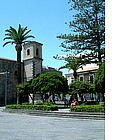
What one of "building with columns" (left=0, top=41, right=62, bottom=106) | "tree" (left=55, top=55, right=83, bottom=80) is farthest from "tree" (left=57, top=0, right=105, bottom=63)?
"building with columns" (left=0, top=41, right=62, bottom=106)

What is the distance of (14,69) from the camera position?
4909 cm

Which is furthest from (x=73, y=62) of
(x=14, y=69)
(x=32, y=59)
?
(x=14, y=69)

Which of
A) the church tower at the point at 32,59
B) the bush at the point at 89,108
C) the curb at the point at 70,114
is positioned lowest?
the curb at the point at 70,114

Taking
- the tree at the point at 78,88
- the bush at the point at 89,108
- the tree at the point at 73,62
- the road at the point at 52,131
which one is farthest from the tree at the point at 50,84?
the road at the point at 52,131

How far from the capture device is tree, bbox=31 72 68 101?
2808 cm

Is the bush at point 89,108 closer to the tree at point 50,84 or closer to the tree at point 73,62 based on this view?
the tree at point 73,62

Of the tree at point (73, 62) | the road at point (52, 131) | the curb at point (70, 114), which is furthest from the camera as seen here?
the tree at point (73, 62)

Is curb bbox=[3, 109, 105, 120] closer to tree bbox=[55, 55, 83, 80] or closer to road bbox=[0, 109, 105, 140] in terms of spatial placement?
road bbox=[0, 109, 105, 140]

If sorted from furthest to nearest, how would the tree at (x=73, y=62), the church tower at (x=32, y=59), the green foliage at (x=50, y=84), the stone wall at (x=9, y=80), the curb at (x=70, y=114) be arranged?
the church tower at (x=32, y=59)
the stone wall at (x=9, y=80)
the green foliage at (x=50, y=84)
the tree at (x=73, y=62)
the curb at (x=70, y=114)

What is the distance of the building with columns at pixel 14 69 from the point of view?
46084mm

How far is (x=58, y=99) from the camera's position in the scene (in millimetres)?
48875
